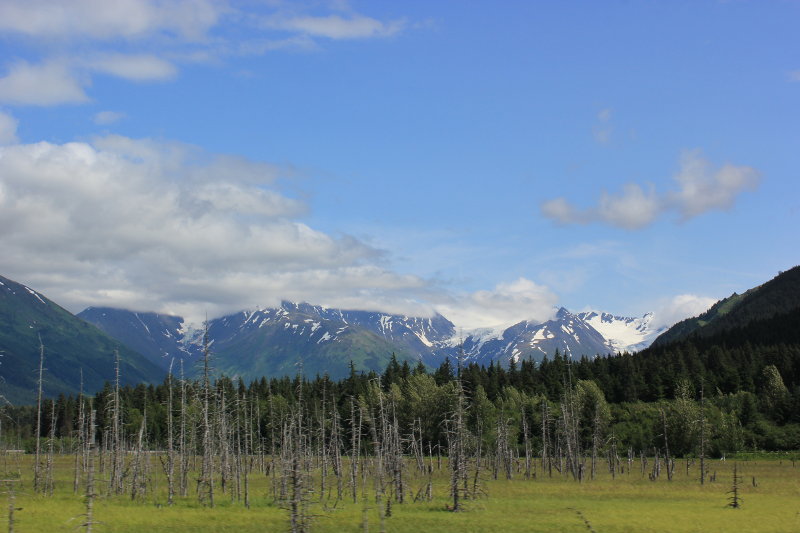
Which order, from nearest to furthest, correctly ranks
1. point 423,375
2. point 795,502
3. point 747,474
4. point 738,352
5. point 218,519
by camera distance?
point 218,519
point 795,502
point 747,474
point 423,375
point 738,352

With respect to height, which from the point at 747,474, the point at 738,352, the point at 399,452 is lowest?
the point at 747,474

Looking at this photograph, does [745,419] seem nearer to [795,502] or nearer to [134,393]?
[795,502]

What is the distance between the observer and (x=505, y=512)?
61094mm

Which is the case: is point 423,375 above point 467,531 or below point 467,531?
above

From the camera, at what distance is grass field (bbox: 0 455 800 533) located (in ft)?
167

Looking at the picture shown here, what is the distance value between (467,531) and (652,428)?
332ft

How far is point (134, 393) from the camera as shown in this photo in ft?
615

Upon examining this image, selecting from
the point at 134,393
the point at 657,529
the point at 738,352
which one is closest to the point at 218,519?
the point at 657,529

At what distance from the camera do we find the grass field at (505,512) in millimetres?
50875

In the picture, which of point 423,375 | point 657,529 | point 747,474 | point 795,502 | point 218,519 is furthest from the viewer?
point 423,375

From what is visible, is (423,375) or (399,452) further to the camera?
(423,375)

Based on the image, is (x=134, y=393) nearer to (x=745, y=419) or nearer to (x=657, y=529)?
(x=745, y=419)

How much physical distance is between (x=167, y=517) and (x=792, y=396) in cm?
13669

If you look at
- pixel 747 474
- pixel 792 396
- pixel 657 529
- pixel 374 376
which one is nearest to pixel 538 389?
pixel 374 376
